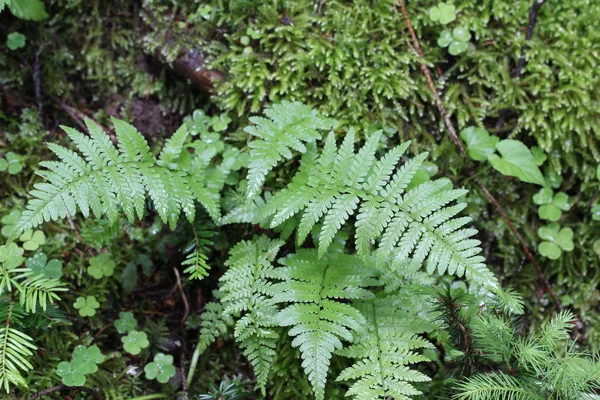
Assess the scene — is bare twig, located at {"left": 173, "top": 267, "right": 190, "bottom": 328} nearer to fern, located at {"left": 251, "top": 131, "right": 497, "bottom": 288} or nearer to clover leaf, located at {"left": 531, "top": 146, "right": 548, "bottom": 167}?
fern, located at {"left": 251, "top": 131, "right": 497, "bottom": 288}

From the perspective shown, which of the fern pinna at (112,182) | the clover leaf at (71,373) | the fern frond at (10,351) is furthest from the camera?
the clover leaf at (71,373)

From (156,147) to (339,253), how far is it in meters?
1.61

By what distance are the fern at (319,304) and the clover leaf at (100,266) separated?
1132mm

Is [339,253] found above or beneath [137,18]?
beneath

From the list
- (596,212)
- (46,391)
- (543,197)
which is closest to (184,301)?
(46,391)

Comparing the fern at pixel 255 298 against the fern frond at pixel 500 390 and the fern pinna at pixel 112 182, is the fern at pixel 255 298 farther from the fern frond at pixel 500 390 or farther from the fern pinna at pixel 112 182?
the fern frond at pixel 500 390

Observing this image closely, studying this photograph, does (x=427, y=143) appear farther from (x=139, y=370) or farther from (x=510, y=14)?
(x=139, y=370)

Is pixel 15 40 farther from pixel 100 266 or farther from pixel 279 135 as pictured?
pixel 279 135

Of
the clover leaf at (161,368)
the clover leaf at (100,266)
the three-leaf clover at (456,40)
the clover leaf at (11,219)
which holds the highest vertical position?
the three-leaf clover at (456,40)

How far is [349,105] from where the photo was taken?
3.19 m

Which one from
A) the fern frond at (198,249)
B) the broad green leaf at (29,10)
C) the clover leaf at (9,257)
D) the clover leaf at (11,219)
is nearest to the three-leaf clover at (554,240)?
the fern frond at (198,249)

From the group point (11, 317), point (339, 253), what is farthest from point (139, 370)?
point (339, 253)

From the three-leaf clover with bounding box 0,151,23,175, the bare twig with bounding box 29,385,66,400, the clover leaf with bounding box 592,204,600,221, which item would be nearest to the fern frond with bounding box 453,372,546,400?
the clover leaf with bounding box 592,204,600,221

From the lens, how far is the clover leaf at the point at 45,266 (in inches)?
114
